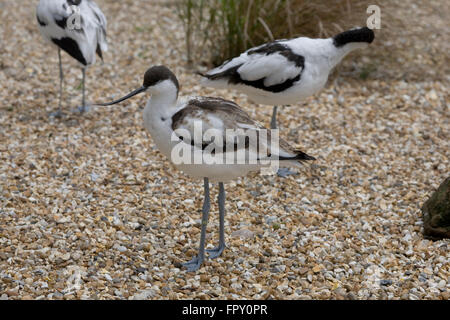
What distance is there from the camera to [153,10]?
7.93m

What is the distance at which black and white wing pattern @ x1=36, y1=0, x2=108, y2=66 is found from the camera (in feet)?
17.1

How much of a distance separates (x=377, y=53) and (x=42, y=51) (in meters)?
3.91

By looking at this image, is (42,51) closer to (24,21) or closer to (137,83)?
(24,21)

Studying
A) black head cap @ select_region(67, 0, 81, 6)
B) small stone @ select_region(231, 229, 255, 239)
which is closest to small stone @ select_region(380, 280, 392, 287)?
small stone @ select_region(231, 229, 255, 239)

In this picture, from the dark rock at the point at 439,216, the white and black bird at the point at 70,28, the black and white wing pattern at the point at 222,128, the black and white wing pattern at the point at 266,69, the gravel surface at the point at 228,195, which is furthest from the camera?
the white and black bird at the point at 70,28

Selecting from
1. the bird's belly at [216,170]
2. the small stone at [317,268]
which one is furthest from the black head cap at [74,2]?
the small stone at [317,268]

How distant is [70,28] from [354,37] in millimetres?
2523

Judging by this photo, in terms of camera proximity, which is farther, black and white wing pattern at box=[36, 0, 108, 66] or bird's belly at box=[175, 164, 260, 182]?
black and white wing pattern at box=[36, 0, 108, 66]

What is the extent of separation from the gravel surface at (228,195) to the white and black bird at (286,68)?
726 mm

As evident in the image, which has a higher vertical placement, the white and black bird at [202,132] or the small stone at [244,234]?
the white and black bird at [202,132]

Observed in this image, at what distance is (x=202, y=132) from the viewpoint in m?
3.16

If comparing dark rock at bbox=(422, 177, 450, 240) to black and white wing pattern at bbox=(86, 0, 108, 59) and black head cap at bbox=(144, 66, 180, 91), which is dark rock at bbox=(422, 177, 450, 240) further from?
black and white wing pattern at bbox=(86, 0, 108, 59)

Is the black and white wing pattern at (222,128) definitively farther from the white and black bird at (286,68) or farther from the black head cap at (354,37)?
the black head cap at (354,37)

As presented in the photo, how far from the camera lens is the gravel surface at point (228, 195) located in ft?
11.2
